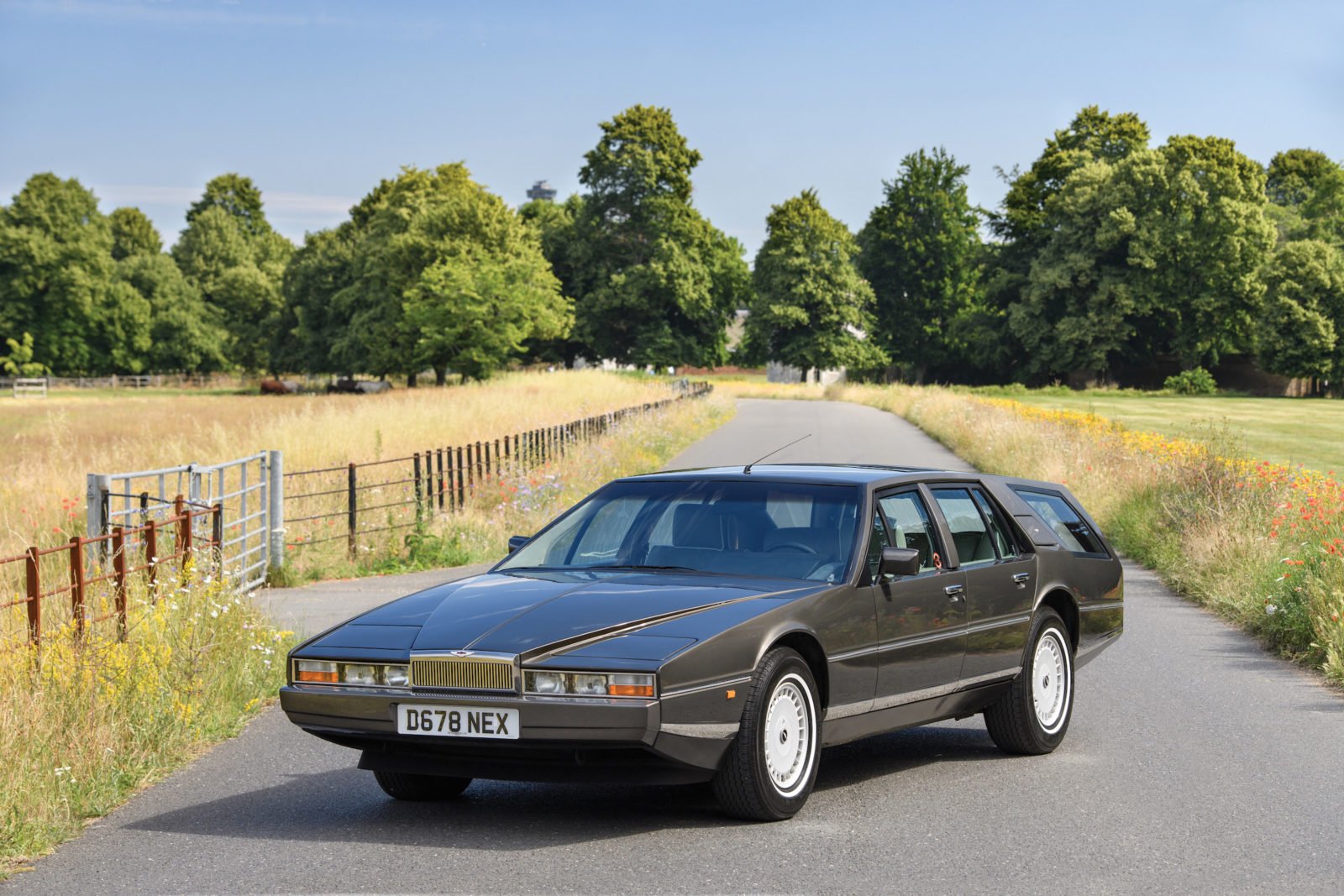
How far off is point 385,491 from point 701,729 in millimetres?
16857

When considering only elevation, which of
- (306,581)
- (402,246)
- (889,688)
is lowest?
(306,581)

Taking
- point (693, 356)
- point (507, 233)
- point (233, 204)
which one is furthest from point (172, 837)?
point (233, 204)

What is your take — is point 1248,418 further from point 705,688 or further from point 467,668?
point 467,668

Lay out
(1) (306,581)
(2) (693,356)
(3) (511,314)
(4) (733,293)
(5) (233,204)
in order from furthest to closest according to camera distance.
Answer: (5) (233,204) < (4) (733,293) < (2) (693,356) < (3) (511,314) < (1) (306,581)

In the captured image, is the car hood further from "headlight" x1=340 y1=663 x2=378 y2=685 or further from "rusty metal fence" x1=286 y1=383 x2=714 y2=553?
"rusty metal fence" x1=286 y1=383 x2=714 y2=553

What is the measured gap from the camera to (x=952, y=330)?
104 metres

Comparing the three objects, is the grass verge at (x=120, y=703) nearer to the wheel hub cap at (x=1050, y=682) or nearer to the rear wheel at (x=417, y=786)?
the rear wheel at (x=417, y=786)

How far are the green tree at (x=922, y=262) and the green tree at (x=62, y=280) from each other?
54.7m

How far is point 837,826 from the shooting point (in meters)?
6.58

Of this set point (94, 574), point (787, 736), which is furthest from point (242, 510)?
point (787, 736)

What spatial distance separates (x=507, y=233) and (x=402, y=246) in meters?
6.51

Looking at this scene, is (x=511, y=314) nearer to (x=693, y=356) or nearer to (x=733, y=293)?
(x=693, y=356)

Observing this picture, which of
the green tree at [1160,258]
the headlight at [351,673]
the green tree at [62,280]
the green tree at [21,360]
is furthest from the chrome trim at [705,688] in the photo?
the green tree at [62,280]

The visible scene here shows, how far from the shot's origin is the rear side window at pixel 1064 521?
927 cm
